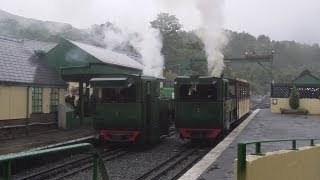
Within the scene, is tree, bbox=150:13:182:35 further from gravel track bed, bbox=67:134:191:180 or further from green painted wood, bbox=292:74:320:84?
gravel track bed, bbox=67:134:191:180

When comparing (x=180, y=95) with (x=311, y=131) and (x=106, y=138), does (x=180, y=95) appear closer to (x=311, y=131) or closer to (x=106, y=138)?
(x=106, y=138)

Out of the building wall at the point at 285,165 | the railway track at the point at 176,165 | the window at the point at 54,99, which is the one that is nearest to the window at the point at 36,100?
the window at the point at 54,99

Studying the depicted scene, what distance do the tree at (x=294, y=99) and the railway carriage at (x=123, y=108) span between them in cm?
1951

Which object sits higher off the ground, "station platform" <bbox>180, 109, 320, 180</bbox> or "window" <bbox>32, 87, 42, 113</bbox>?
"window" <bbox>32, 87, 42, 113</bbox>

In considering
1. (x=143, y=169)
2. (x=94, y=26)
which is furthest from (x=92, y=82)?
(x=94, y=26)

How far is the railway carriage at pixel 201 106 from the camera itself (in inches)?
628

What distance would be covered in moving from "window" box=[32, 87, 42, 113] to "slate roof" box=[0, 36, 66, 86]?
1.04 ft

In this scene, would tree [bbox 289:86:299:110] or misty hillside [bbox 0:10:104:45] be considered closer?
misty hillside [bbox 0:10:104:45]

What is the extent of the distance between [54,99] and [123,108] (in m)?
5.56

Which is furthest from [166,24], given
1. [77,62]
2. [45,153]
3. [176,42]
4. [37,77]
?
[45,153]

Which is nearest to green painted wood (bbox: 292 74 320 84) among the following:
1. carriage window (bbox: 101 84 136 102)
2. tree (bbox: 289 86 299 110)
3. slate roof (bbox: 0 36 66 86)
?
tree (bbox: 289 86 299 110)

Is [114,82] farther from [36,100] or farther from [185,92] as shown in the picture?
[36,100]

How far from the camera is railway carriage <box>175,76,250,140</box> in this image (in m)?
16.0

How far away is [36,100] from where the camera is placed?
18250 mm
